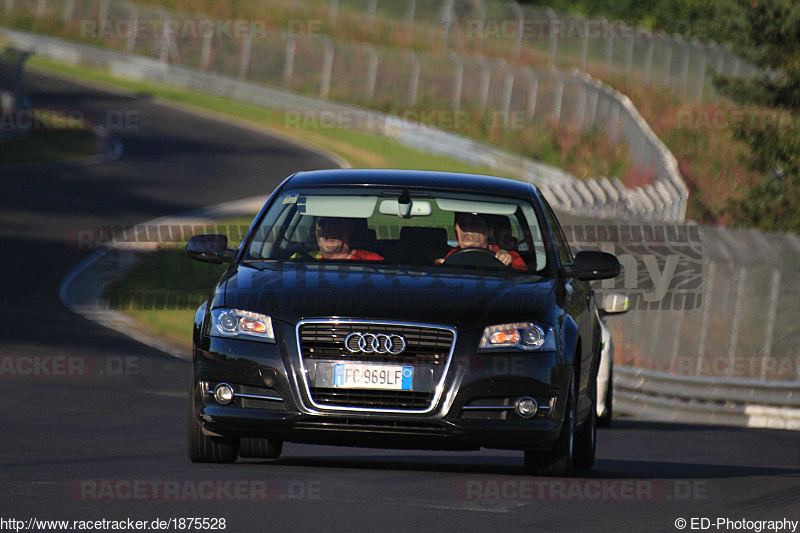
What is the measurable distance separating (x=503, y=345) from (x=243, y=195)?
1005 inches

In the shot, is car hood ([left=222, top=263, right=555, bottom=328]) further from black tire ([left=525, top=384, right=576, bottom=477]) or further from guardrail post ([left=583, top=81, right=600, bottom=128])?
guardrail post ([left=583, top=81, right=600, bottom=128])

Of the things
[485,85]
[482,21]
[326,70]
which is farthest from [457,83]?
[482,21]

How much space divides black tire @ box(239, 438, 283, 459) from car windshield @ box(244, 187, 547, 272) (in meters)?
1.13

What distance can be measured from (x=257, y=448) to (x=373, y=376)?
1675mm

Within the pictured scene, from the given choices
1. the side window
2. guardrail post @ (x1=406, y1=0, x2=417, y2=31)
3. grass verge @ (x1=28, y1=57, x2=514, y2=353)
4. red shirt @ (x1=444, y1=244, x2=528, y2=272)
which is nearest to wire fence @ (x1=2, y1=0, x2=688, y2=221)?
guardrail post @ (x1=406, y1=0, x2=417, y2=31)

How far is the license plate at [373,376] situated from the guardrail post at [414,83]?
145 feet

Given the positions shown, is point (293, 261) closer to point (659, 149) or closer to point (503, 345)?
point (503, 345)

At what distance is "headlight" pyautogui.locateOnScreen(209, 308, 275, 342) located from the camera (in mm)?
8172

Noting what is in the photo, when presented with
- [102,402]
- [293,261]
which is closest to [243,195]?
[102,402]

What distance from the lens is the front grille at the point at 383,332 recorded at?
804cm

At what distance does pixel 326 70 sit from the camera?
176ft

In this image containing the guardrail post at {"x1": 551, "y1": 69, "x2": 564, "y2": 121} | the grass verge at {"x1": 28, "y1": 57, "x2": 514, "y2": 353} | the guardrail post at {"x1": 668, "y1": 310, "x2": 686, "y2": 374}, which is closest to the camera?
the guardrail post at {"x1": 668, "y1": 310, "x2": 686, "y2": 374}

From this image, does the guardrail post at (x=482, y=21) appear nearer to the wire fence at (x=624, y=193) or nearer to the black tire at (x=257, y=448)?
the wire fence at (x=624, y=193)

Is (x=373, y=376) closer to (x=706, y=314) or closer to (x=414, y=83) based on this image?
(x=706, y=314)
